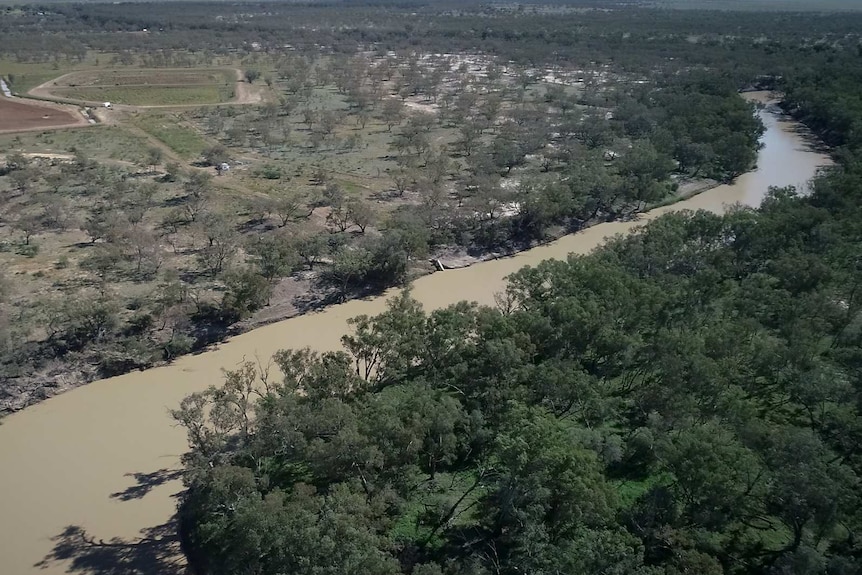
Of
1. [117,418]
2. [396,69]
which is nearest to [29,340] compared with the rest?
[117,418]

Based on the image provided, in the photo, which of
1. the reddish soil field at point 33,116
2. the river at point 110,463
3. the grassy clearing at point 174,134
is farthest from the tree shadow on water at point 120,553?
the reddish soil field at point 33,116

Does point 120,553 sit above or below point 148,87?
below

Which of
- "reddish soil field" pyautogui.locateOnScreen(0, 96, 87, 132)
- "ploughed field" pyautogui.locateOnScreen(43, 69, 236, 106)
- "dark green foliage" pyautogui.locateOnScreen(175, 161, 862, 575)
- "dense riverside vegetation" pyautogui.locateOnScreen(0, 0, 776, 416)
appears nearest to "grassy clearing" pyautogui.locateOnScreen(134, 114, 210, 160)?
"dense riverside vegetation" pyautogui.locateOnScreen(0, 0, 776, 416)

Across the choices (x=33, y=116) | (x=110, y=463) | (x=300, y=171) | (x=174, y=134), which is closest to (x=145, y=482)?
(x=110, y=463)

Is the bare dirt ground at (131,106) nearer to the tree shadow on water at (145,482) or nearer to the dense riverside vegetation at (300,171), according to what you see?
the dense riverside vegetation at (300,171)

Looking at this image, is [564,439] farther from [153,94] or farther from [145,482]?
[153,94]

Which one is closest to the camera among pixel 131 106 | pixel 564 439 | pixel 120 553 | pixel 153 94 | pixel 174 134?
pixel 564 439

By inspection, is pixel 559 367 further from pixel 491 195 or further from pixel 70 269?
pixel 70 269
